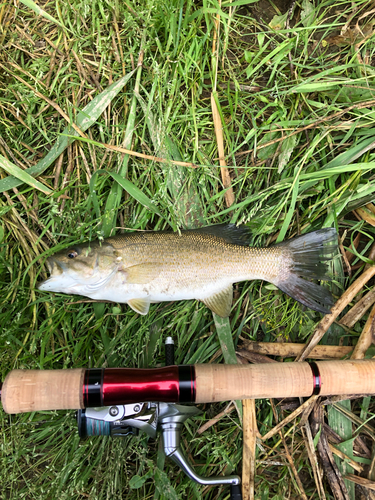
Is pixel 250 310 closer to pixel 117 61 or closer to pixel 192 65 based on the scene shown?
pixel 192 65

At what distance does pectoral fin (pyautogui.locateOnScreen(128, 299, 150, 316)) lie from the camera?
7.61 ft

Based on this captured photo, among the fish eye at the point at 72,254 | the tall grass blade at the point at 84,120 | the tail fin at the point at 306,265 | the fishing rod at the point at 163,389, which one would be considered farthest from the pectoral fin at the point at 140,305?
the tall grass blade at the point at 84,120

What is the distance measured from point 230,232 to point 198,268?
0.37 m

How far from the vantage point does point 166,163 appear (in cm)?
243

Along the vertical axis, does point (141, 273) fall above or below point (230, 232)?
below

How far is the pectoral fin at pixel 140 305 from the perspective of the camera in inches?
91.3

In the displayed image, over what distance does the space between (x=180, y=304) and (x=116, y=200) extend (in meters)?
0.93

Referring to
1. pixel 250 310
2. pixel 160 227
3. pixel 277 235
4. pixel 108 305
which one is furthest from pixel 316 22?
pixel 108 305

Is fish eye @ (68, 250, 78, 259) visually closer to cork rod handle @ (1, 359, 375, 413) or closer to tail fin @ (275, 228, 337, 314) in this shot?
cork rod handle @ (1, 359, 375, 413)

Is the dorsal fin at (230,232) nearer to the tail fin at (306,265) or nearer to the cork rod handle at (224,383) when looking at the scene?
the tail fin at (306,265)

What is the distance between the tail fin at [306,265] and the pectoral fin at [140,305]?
999 mm

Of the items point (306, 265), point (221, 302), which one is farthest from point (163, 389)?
point (306, 265)

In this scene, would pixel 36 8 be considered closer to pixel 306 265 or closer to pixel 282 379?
pixel 306 265

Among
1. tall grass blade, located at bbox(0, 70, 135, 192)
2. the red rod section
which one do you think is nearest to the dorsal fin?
the red rod section
